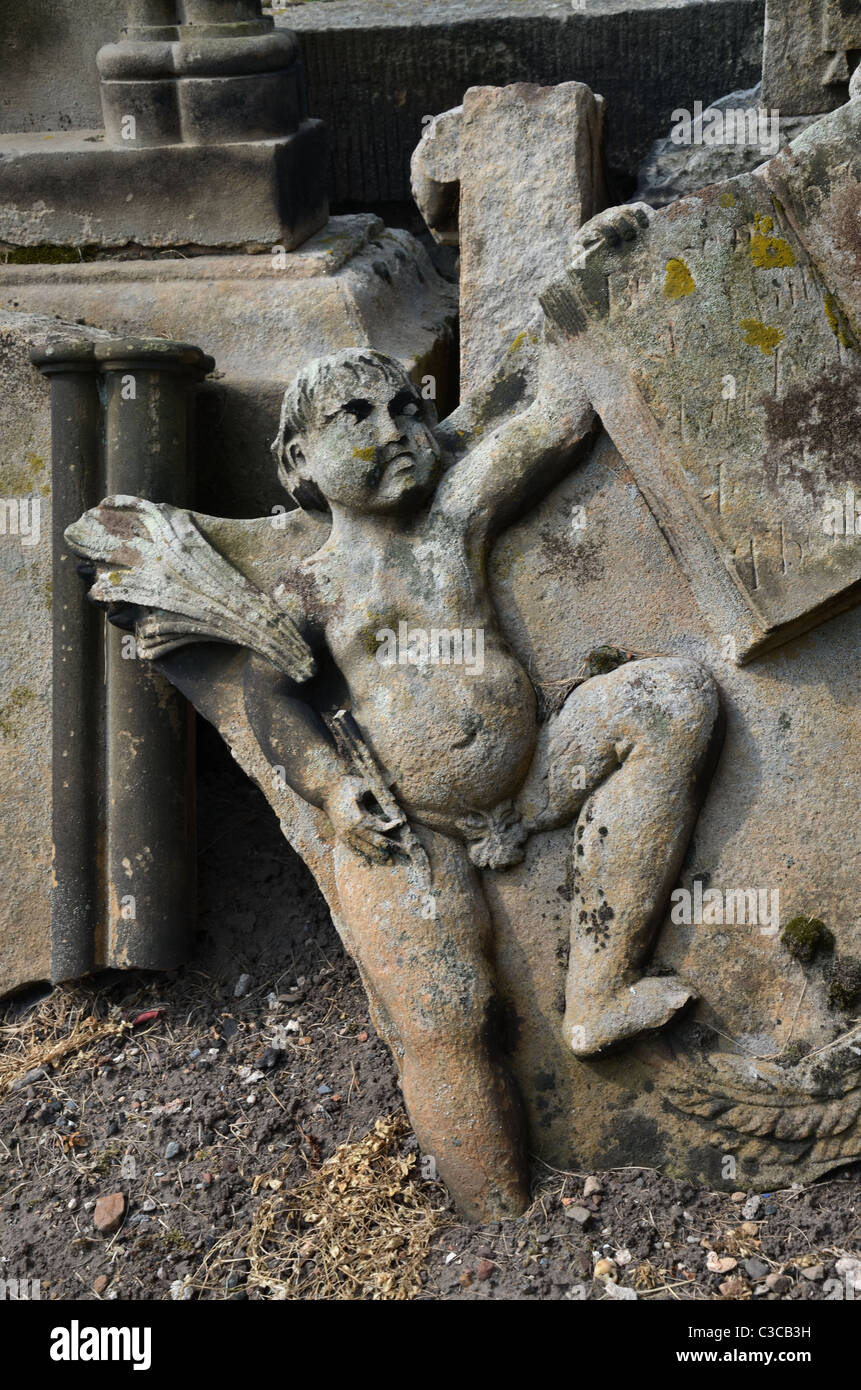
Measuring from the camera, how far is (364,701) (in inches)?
137

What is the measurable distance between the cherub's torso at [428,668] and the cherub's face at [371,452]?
0.11 meters

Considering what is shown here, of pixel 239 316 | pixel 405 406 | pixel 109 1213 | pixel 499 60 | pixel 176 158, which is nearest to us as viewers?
pixel 405 406

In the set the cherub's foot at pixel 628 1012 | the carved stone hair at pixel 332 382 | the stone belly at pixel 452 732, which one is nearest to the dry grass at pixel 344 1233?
the cherub's foot at pixel 628 1012

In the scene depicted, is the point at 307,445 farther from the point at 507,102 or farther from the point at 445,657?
the point at 507,102

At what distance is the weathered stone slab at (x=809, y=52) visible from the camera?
4.19 metres

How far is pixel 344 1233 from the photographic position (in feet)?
11.5

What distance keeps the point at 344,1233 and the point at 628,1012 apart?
0.89 m

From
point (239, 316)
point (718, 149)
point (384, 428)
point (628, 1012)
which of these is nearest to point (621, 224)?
point (384, 428)

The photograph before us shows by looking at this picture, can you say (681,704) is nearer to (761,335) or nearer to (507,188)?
(761,335)

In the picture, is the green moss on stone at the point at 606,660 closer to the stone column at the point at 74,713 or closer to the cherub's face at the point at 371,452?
the cherub's face at the point at 371,452

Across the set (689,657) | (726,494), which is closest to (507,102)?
(726,494)

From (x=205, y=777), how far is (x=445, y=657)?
1547 mm

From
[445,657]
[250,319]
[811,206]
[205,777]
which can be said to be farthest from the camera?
[205,777]

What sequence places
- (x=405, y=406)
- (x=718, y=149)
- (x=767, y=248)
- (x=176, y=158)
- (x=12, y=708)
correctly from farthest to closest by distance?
(x=718, y=149), (x=176, y=158), (x=12, y=708), (x=405, y=406), (x=767, y=248)
